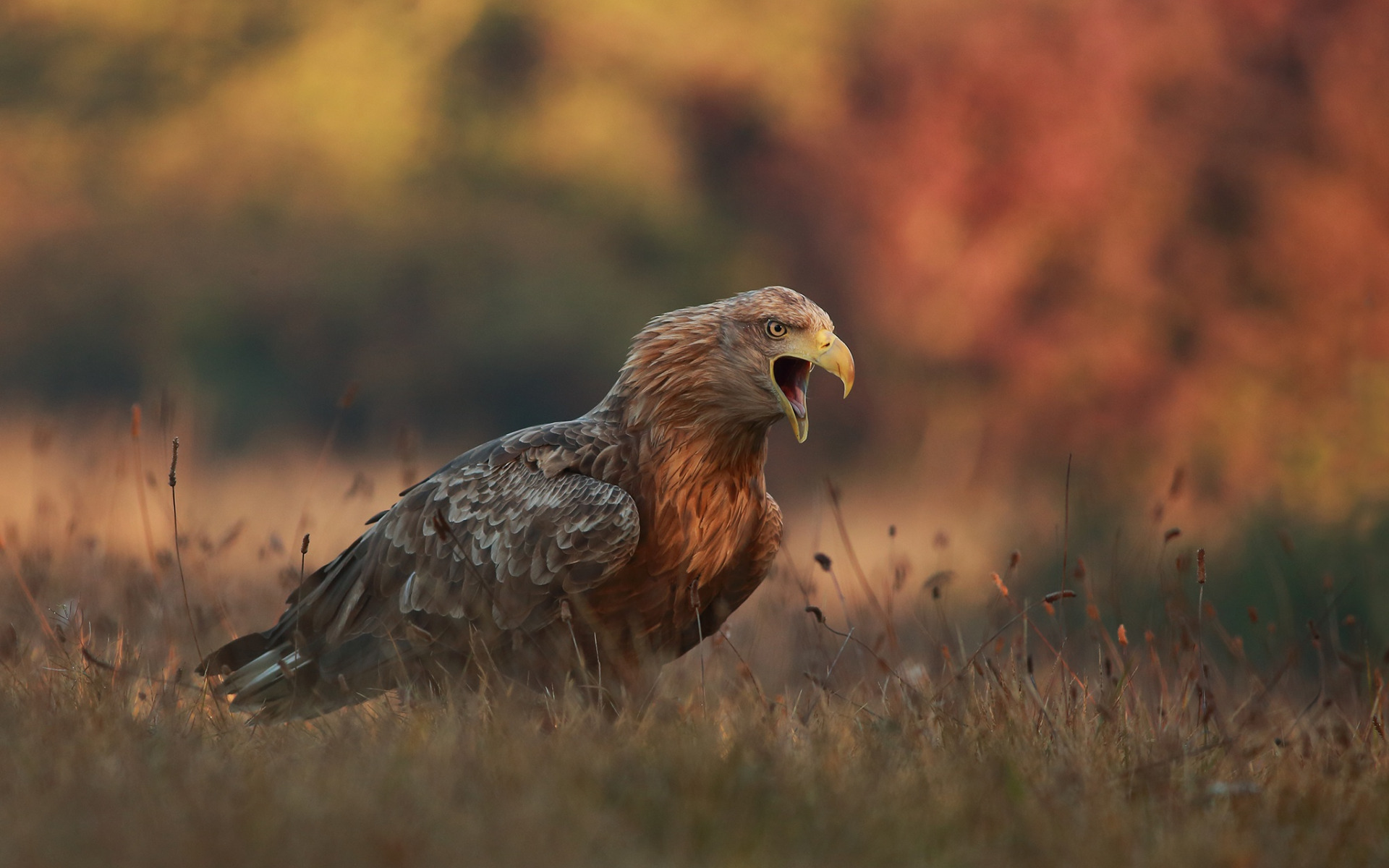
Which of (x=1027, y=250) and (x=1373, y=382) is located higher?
(x=1027, y=250)

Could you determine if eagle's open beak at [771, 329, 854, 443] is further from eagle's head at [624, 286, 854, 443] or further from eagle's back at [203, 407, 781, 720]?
eagle's back at [203, 407, 781, 720]

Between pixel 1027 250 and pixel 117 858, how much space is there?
32.5 feet

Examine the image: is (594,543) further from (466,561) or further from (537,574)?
(466,561)

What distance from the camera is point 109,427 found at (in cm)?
865

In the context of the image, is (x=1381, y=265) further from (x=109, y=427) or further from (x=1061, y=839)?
(x=109, y=427)

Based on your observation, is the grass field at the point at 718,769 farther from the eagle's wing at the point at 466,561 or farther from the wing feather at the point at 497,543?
the wing feather at the point at 497,543

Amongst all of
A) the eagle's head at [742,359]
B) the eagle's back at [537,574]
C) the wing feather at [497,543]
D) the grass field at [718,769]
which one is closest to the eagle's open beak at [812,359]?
the eagle's head at [742,359]

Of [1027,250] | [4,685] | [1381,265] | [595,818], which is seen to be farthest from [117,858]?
[1027,250]

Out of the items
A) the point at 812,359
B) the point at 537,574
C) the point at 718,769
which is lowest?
the point at 718,769

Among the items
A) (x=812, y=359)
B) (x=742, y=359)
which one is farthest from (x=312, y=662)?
(x=812, y=359)

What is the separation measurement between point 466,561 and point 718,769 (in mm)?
1690

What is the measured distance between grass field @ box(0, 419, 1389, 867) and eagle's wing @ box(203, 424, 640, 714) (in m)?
0.29

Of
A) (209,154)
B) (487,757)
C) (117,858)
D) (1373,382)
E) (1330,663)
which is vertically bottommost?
(1330,663)

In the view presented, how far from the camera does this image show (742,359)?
4.89 meters
